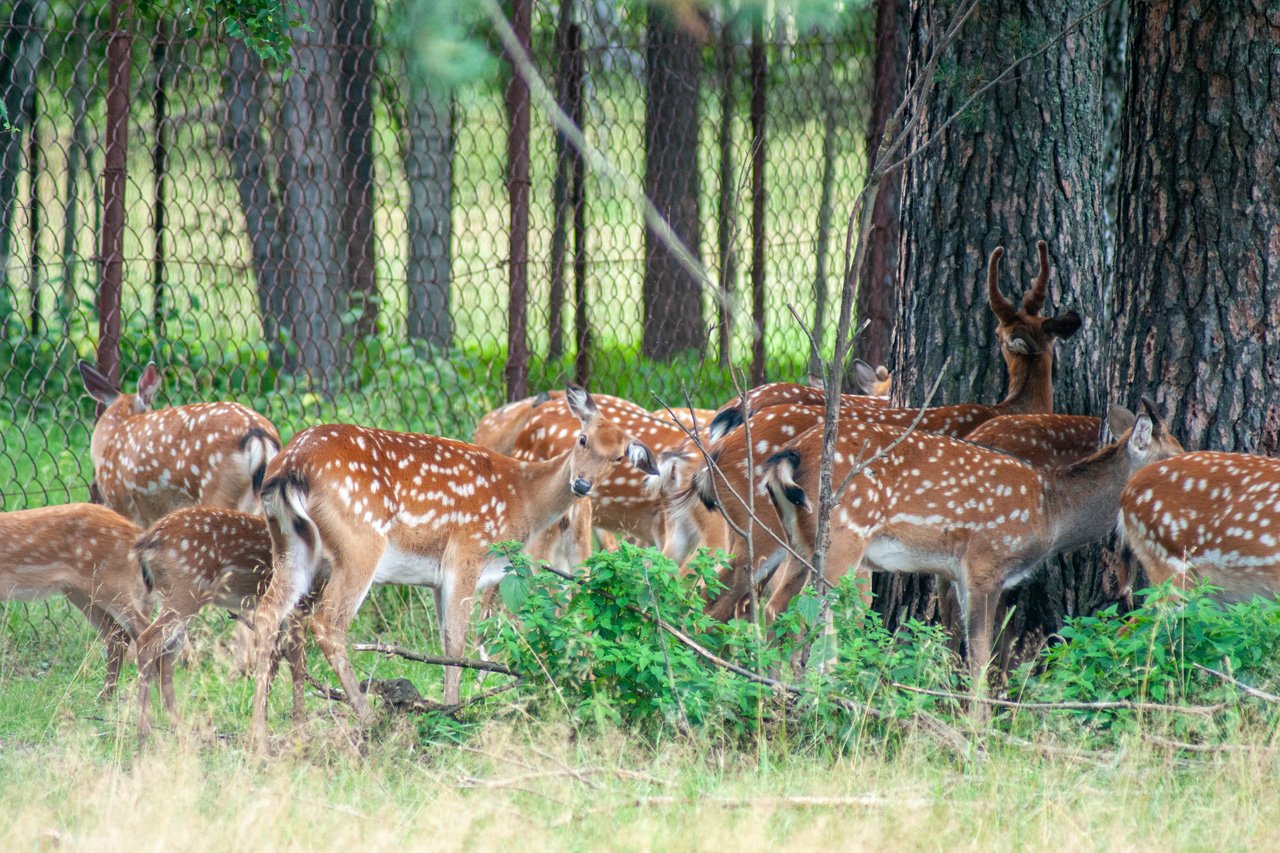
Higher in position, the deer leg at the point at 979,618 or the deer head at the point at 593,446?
the deer head at the point at 593,446

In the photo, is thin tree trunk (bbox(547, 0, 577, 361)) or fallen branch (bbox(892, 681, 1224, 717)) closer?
fallen branch (bbox(892, 681, 1224, 717))

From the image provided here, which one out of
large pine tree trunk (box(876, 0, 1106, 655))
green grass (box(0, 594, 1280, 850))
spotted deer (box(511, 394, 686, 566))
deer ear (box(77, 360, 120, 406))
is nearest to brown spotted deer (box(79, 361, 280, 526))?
Answer: deer ear (box(77, 360, 120, 406))

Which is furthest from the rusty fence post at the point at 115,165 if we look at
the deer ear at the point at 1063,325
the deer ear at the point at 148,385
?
the deer ear at the point at 1063,325

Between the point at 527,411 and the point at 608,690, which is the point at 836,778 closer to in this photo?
the point at 608,690

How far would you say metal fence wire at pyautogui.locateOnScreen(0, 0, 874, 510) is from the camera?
331 inches

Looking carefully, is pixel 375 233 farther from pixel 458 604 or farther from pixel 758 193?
pixel 458 604

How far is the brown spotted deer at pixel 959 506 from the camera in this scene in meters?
5.58

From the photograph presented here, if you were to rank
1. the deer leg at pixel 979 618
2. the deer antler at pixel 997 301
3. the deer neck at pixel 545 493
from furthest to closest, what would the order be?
the deer neck at pixel 545 493
the deer antler at pixel 997 301
the deer leg at pixel 979 618

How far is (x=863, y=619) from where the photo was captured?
4988 millimetres

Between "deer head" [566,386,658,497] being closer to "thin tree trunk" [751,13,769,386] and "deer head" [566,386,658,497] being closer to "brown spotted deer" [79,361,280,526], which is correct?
"brown spotted deer" [79,361,280,526]

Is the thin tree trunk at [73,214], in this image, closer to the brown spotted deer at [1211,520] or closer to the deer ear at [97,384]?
the deer ear at [97,384]

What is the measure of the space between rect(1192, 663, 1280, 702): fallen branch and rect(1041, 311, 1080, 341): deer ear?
5.96ft

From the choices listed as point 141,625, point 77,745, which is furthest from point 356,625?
point 77,745

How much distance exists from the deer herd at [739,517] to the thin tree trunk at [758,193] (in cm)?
327
